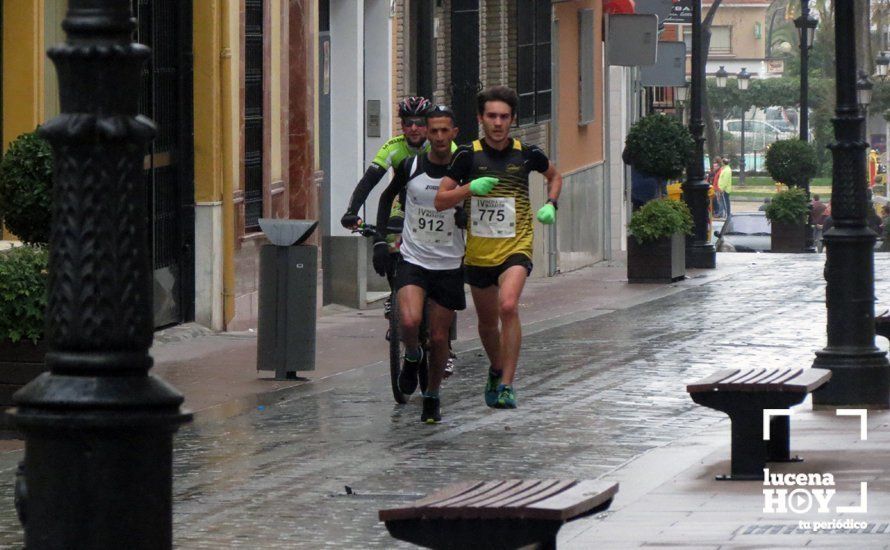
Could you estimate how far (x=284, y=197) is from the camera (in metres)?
18.8

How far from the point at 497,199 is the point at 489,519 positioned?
19.5ft

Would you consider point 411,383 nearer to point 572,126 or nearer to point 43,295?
point 43,295

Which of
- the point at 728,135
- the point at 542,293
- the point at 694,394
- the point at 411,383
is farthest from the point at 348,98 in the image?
the point at 728,135

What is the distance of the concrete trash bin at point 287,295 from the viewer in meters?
13.2

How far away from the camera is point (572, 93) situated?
3142cm

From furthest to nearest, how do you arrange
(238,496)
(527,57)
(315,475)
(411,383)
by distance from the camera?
(527,57), (411,383), (315,475), (238,496)

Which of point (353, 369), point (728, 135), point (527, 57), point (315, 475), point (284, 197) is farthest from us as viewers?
point (728, 135)

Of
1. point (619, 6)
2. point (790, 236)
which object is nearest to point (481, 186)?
point (619, 6)

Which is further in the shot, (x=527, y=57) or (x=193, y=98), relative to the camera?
(x=527, y=57)

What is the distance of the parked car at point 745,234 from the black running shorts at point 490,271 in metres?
30.3

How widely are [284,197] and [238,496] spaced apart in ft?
33.6

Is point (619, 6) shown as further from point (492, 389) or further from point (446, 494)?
point (446, 494)

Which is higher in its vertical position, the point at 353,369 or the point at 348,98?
the point at 348,98

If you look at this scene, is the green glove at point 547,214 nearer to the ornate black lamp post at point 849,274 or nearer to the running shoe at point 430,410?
the running shoe at point 430,410
